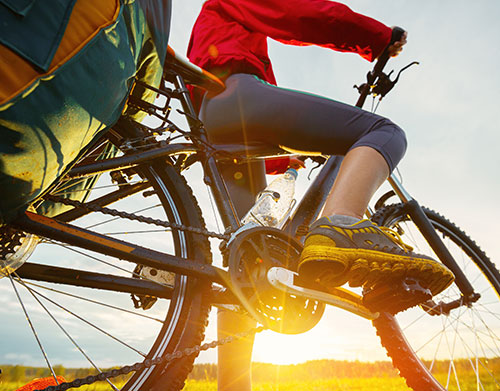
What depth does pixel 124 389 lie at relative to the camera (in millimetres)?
1163

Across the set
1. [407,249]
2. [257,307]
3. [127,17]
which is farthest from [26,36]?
[407,249]

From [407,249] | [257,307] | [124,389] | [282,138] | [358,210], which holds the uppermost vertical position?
[282,138]

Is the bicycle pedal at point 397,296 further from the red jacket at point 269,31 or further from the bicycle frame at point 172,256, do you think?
the red jacket at point 269,31

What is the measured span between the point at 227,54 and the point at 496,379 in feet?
9.08

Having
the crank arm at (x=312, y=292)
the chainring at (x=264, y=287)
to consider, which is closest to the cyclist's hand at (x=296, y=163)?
the chainring at (x=264, y=287)

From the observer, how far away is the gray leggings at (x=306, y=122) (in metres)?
1.35

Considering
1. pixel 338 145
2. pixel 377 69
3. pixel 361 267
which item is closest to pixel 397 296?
pixel 361 267

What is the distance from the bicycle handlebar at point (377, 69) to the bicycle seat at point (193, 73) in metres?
0.94

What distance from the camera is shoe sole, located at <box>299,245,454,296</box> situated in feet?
3.27

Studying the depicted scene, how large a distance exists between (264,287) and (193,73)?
3.38 feet

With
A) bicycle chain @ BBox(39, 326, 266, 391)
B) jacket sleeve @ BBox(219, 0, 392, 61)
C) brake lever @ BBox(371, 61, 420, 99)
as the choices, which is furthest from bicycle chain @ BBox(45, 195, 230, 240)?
brake lever @ BBox(371, 61, 420, 99)

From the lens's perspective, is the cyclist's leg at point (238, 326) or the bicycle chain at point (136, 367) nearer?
the bicycle chain at point (136, 367)

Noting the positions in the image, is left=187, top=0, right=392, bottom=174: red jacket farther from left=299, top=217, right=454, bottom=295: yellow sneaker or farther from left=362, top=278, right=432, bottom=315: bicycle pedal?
left=362, top=278, right=432, bottom=315: bicycle pedal

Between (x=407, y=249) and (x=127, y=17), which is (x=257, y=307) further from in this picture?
(x=127, y=17)
